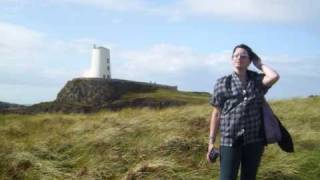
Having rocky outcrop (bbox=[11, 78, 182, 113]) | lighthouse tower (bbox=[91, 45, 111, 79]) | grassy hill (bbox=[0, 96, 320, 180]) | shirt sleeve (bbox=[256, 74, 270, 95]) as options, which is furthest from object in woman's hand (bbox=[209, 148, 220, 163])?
lighthouse tower (bbox=[91, 45, 111, 79])

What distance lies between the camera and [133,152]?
981 cm

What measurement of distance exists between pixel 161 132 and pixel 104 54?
224 ft

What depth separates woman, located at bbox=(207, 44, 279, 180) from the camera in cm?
618

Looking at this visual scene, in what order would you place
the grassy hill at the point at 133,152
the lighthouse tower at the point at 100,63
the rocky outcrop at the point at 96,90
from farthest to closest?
the lighthouse tower at the point at 100,63, the rocky outcrop at the point at 96,90, the grassy hill at the point at 133,152

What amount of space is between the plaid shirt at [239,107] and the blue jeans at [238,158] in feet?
0.21

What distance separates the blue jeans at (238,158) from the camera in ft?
20.3

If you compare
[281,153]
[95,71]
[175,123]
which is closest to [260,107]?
[281,153]

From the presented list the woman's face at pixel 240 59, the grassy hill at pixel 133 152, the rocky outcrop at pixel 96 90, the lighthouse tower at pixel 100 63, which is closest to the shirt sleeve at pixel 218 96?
the woman's face at pixel 240 59

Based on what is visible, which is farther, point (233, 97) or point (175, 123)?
point (175, 123)

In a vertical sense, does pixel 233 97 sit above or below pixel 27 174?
above

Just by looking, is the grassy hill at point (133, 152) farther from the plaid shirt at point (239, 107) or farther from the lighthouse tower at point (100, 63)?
the lighthouse tower at point (100, 63)

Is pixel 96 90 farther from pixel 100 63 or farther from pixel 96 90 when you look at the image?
pixel 100 63

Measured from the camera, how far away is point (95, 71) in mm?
78125

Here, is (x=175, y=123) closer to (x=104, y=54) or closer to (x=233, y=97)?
(x=233, y=97)
